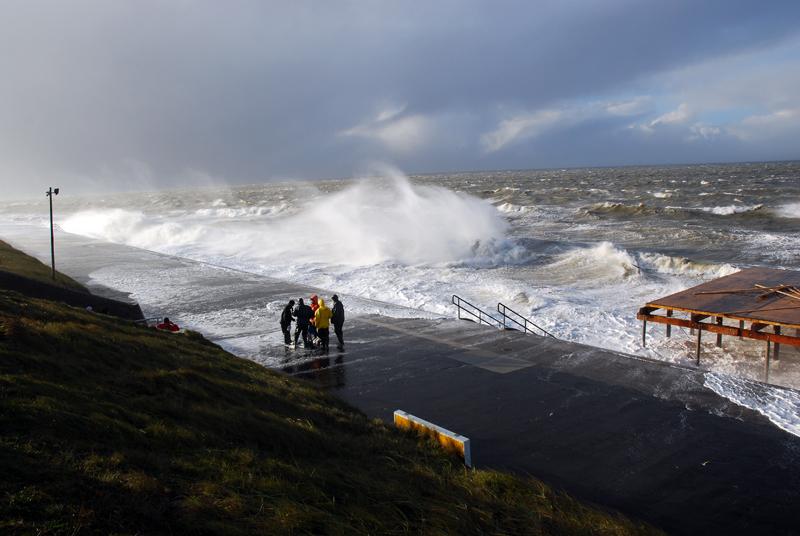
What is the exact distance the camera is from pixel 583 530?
5.21m

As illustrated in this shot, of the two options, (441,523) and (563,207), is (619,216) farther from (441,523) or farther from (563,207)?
(441,523)

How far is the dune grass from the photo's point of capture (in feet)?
12.5

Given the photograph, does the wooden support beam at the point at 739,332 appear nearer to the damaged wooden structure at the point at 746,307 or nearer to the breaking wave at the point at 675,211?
the damaged wooden structure at the point at 746,307

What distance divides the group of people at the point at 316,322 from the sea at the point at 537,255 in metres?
3.87

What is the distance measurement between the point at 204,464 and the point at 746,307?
12.2 metres

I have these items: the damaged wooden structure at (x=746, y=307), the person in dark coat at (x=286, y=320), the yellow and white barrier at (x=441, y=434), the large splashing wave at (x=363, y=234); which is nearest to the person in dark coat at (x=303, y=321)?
the person in dark coat at (x=286, y=320)

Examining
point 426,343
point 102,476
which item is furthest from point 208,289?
point 102,476

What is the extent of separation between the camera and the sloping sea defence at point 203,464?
3812 mm

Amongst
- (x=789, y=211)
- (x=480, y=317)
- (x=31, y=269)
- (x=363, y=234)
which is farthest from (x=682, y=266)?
(x=789, y=211)

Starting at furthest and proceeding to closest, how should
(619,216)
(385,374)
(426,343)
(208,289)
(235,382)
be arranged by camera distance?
(619,216), (208,289), (426,343), (385,374), (235,382)

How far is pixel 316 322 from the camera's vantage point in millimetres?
12898

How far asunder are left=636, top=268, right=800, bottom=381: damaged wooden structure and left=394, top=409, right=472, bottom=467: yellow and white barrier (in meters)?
7.73

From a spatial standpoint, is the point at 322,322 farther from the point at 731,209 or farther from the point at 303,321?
the point at 731,209

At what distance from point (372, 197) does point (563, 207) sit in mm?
23499
